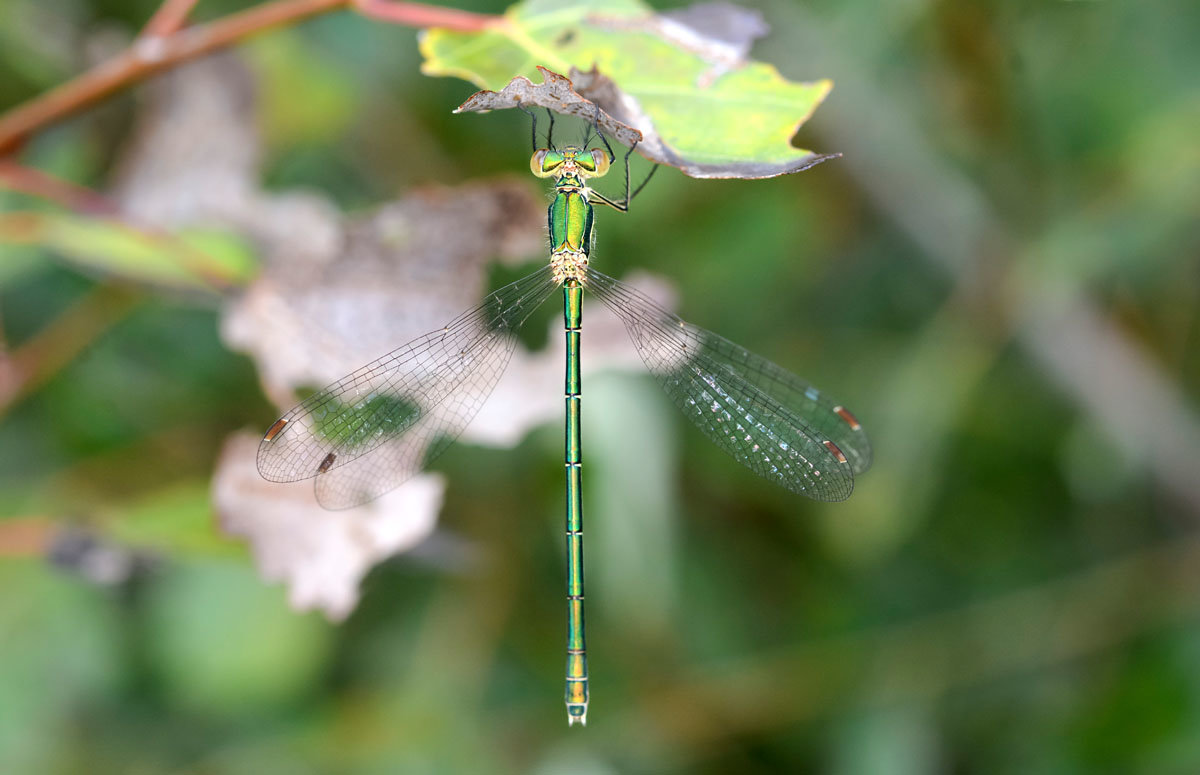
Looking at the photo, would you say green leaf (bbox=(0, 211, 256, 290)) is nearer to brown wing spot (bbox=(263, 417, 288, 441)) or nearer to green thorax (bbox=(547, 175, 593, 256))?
brown wing spot (bbox=(263, 417, 288, 441))

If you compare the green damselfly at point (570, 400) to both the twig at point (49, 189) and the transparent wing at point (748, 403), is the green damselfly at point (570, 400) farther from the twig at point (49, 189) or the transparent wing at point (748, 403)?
the twig at point (49, 189)

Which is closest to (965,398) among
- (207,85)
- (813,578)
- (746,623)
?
(813,578)

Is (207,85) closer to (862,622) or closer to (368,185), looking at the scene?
(368,185)

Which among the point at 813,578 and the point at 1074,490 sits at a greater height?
the point at 1074,490

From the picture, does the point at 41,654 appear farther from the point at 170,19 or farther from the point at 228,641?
the point at 170,19

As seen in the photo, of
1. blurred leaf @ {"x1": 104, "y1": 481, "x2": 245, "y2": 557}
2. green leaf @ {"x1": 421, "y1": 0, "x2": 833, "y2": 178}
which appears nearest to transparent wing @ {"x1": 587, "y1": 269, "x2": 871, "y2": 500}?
green leaf @ {"x1": 421, "y1": 0, "x2": 833, "y2": 178}

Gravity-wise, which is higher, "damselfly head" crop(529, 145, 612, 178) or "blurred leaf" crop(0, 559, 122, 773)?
"damselfly head" crop(529, 145, 612, 178)
